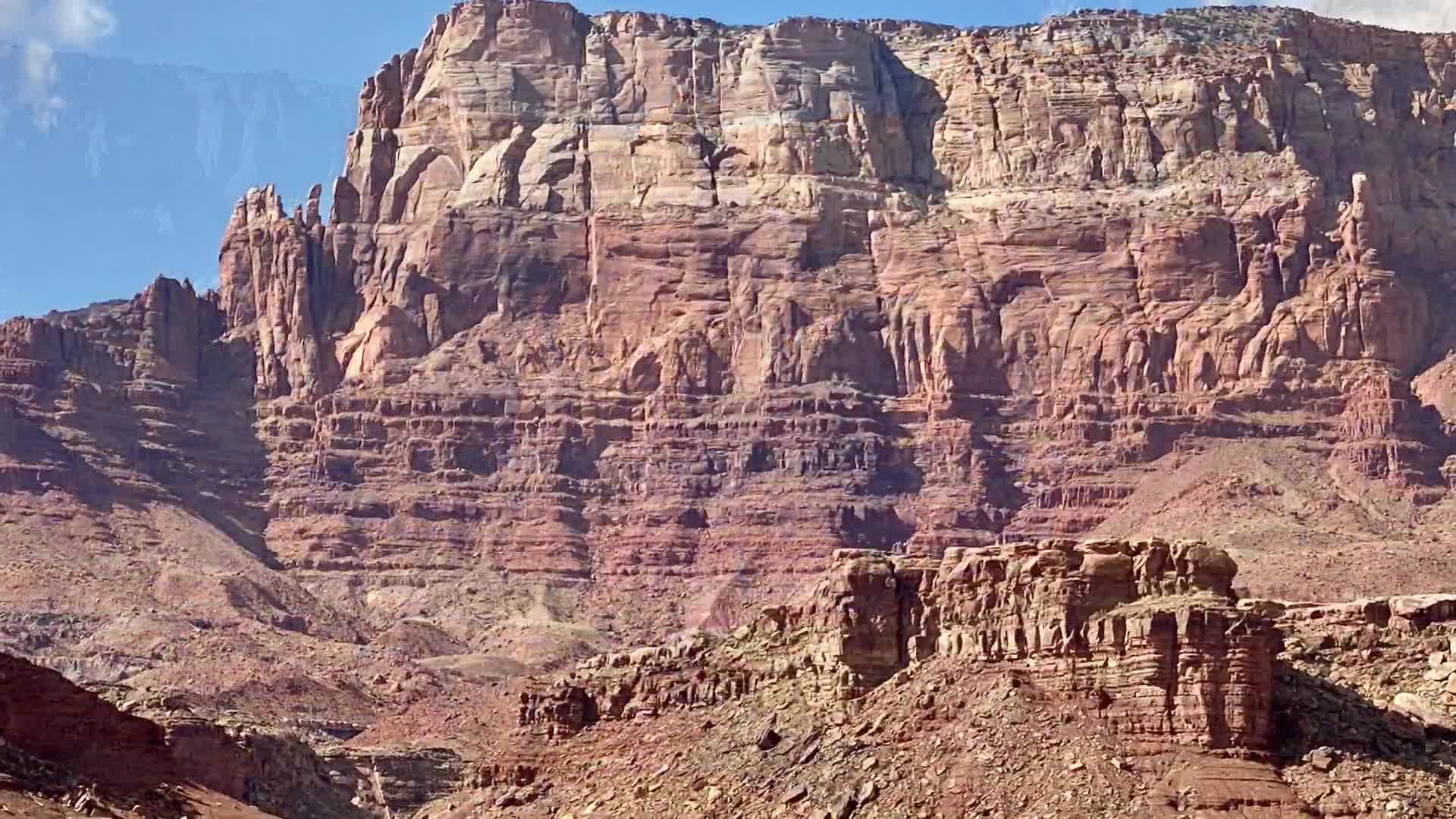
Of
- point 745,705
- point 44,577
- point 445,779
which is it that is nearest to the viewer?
point 745,705

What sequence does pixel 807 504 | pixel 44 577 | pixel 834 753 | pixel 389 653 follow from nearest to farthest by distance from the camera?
1. pixel 834 753
2. pixel 389 653
3. pixel 44 577
4. pixel 807 504

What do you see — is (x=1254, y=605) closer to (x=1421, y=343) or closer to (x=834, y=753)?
(x=834, y=753)

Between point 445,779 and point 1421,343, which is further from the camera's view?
point 1421,343

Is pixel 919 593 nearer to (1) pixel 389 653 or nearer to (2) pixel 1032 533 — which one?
(1) pixel 389 653

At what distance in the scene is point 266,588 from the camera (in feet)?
608

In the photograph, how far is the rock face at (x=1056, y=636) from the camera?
204ft

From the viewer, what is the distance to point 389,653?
171 metres

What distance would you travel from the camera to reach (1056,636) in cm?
6444

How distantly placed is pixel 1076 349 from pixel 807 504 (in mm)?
15108

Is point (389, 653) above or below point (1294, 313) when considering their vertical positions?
below

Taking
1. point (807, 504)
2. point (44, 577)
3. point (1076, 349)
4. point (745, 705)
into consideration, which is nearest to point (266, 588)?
point (44, 577)

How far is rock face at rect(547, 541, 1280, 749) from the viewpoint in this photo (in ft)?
204

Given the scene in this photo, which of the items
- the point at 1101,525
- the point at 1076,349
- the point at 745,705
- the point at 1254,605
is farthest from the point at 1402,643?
the point at 1076,349

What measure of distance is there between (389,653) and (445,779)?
53497mm
